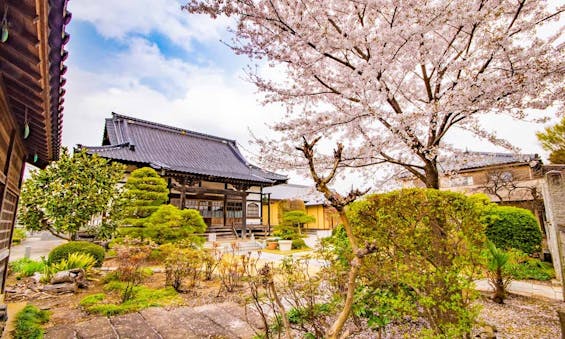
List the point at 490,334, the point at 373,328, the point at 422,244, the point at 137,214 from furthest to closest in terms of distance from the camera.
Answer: the point at 137,214
the point at 373,328
the point at 422,244
the point at 490,334

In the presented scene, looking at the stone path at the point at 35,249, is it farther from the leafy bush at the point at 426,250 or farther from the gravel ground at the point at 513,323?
the gravel ground at the point at 513,323

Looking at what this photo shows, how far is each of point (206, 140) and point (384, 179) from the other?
16.1 metres

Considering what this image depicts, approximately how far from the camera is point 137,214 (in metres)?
9.48

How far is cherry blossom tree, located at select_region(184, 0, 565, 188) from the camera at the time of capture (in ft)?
13.0

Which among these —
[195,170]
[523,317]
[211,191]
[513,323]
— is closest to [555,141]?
[523,317]

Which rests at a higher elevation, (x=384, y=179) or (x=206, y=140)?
(x=206, y=140)

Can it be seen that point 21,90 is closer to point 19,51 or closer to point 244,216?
point 19,51

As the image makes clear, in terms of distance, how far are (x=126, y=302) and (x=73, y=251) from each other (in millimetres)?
3172

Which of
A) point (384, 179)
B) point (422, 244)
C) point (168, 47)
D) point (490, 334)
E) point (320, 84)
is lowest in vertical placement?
point (490, 334)

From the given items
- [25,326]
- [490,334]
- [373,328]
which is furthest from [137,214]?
[490,334]

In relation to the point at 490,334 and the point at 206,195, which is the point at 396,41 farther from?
the point at 206,195

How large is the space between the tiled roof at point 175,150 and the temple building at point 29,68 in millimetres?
9499

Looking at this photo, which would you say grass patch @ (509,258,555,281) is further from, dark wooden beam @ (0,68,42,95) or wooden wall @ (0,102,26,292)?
wooden wall @ (0,102,26,292)

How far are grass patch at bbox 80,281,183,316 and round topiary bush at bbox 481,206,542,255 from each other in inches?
301
